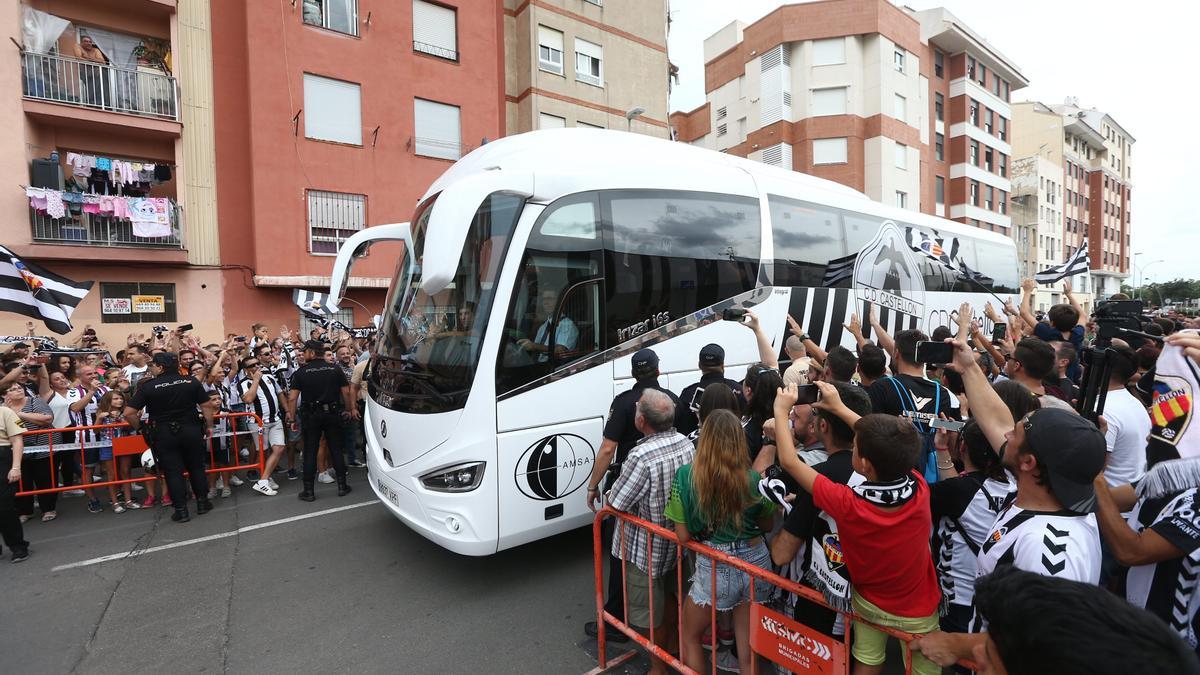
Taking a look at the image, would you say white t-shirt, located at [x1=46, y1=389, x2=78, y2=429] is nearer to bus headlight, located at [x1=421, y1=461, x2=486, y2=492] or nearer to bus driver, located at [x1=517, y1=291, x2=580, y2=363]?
bus headlight, located at [x1=421, y1=461, x2=486, y2=492]

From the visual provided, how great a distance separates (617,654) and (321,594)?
102 inches

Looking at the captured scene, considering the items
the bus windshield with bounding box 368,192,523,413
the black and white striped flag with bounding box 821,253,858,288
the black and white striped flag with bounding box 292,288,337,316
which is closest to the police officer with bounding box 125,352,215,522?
the bus windshield with bounding box 368,192,523,413

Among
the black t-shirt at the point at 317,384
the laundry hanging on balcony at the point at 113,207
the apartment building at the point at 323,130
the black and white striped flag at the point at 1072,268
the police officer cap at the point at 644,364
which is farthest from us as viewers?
the apartment building at the point at 323,130

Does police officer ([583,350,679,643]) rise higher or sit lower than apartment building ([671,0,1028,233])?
lower

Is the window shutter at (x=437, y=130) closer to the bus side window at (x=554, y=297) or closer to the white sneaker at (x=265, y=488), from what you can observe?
the white sneaker at (x=265, y=488)

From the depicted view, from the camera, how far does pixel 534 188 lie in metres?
4.61

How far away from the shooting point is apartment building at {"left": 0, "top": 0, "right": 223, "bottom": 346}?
1374cm

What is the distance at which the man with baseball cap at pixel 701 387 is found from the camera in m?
4.46

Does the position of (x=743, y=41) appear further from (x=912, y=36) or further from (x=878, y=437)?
(x=878, y=437)

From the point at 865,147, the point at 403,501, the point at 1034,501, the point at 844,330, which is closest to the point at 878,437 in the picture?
the point at 1034,501

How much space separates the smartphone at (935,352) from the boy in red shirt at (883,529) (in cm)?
86

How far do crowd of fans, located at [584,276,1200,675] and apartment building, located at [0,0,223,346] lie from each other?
1617cm

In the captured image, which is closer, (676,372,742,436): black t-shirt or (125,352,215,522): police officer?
(676,372,742,436): black t-shirt

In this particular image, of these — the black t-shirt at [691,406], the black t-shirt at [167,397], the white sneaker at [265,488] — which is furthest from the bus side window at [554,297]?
the white sneaker at [265,488]
